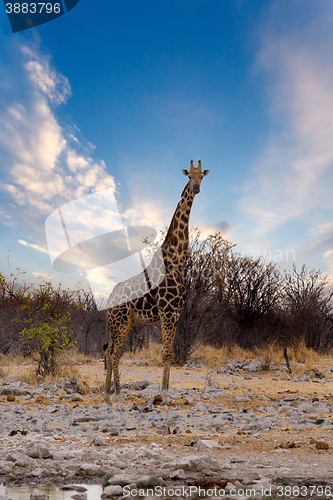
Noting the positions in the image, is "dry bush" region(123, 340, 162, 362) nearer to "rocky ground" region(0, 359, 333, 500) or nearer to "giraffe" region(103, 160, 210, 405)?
"rocky ground" region(0, 359, 333, 500)

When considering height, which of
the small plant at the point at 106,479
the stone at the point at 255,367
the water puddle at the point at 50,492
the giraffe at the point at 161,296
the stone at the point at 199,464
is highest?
the giraffe at the point at 161,296

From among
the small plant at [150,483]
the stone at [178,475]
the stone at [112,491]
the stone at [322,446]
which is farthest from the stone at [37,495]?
the stone at [322,446]

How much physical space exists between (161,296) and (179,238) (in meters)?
1.20

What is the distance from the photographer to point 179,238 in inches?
274

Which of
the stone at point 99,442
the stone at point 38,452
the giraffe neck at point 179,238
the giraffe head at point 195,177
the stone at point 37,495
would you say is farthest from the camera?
the giraffe head at point 195,177

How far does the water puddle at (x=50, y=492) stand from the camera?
8.00ft

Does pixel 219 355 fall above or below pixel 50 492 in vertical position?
above

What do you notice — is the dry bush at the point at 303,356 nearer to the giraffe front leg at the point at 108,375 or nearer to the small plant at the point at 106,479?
the giraffe front leg at the point at 108,375

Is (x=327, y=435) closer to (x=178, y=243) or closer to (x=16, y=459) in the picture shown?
(x=16, y=459)

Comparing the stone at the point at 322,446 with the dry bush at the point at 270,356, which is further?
the dry bush at the point at 270,356

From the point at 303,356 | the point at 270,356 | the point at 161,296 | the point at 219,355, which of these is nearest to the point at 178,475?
the point at 161,296

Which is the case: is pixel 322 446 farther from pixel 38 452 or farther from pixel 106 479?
pixel 38 452

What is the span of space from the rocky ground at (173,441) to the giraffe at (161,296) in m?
0.81

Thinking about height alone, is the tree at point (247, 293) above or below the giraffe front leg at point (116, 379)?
above
